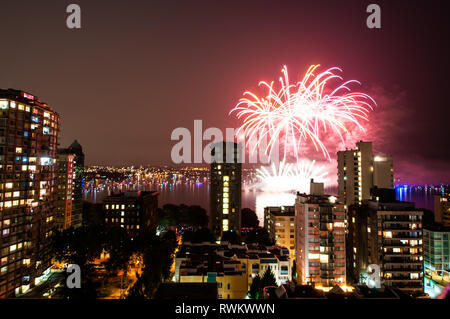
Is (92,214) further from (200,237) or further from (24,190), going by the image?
(24,190)

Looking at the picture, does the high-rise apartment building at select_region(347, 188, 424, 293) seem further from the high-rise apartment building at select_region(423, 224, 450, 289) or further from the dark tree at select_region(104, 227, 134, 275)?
the dark tree at select_region(104, 227, 134, 275)

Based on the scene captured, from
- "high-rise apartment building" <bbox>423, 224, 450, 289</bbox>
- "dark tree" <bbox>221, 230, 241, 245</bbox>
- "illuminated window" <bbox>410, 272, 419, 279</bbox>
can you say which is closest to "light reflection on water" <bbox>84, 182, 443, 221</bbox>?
"dark tree" <bbox>221, 230, 241, 245</bbox>

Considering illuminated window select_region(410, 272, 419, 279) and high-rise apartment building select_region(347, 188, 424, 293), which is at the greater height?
high-rise apartment building select_region(347, 188, 424, 293)

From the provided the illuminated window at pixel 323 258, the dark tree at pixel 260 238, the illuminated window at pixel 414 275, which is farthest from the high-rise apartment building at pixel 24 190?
the illuminated window at pixel 414 275

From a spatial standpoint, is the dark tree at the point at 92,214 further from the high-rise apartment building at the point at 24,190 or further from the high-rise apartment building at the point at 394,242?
the high-rise apartment building at the point at 394,242
